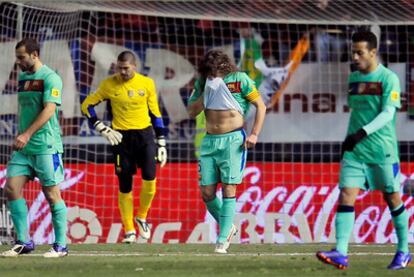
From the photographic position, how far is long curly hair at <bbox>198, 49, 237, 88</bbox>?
1234cm

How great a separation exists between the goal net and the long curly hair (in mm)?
4838

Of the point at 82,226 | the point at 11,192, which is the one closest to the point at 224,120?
the point at 11,192

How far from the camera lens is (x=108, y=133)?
1533 centimetres

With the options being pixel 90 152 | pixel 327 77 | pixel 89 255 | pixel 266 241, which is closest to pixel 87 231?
pixel 90 152

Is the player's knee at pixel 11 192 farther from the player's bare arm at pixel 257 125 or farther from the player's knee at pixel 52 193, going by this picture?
the player's bare arm at pixel 257 125

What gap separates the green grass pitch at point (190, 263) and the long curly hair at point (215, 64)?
5.32 feet

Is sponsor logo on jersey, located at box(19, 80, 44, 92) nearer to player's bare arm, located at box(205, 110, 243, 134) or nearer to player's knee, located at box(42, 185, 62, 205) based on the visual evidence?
player's knee, located at box(42, 185, 62, 205)

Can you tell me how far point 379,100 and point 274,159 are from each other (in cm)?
789

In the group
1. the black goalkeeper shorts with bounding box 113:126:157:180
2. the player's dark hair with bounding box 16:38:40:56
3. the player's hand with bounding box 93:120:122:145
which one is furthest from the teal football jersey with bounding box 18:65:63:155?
the black goalkeeper shorts with bounding box 113:126:157:180

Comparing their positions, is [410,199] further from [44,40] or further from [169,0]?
[44,40]

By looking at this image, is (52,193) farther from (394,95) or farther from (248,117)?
(248,117)

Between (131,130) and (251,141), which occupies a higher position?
(131,130)

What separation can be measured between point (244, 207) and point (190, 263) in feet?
23.3

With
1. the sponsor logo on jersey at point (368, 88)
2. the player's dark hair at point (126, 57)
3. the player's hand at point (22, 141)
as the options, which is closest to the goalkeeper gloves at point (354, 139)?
the sponsor logo on jersey at point (368, 88)
